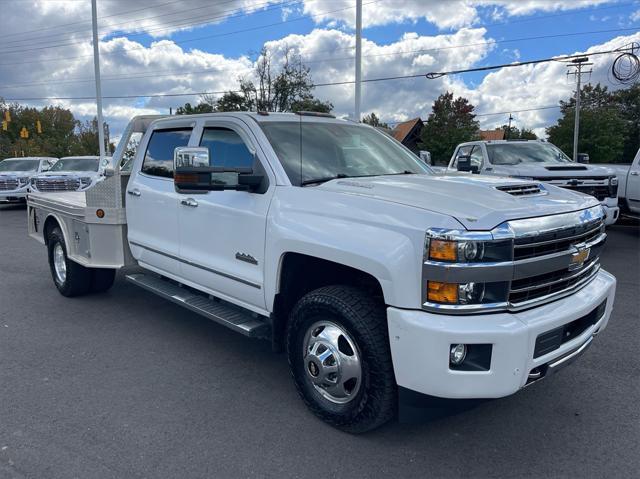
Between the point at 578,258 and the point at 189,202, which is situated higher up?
the point at 189,202

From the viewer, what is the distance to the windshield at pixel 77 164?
56.4 feet

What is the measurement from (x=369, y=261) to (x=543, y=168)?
25.4 feet

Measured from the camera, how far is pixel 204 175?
3.41 metres

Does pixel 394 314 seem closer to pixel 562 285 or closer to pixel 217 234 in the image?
pixel 562 285

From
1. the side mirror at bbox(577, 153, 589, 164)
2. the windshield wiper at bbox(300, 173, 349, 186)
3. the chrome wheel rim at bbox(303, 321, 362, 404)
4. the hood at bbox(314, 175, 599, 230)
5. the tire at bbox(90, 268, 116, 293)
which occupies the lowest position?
the tire at bbox(90, 268, 116, 293)

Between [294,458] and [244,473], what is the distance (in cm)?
30

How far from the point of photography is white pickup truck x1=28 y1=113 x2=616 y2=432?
2670mm

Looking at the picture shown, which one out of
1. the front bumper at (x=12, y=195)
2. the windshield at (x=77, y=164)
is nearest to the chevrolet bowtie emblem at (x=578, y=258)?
the windshield at (x=77, y=164)

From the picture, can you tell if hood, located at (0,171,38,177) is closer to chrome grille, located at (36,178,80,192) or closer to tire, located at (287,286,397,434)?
chrome grille, located at (36,178,80,192)

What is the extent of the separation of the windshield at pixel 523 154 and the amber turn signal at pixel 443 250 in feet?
28.6

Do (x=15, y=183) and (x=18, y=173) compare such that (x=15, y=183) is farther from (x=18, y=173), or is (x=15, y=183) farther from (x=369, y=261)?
(x=369, y=261)

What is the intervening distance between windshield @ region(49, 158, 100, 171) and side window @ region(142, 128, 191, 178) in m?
13.3

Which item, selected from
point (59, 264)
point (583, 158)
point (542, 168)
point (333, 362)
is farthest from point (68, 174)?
point (333, 362)

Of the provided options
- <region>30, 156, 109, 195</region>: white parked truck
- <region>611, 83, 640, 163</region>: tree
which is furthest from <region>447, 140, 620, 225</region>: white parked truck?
<region>611, 83, 640, 163</region>: tree
